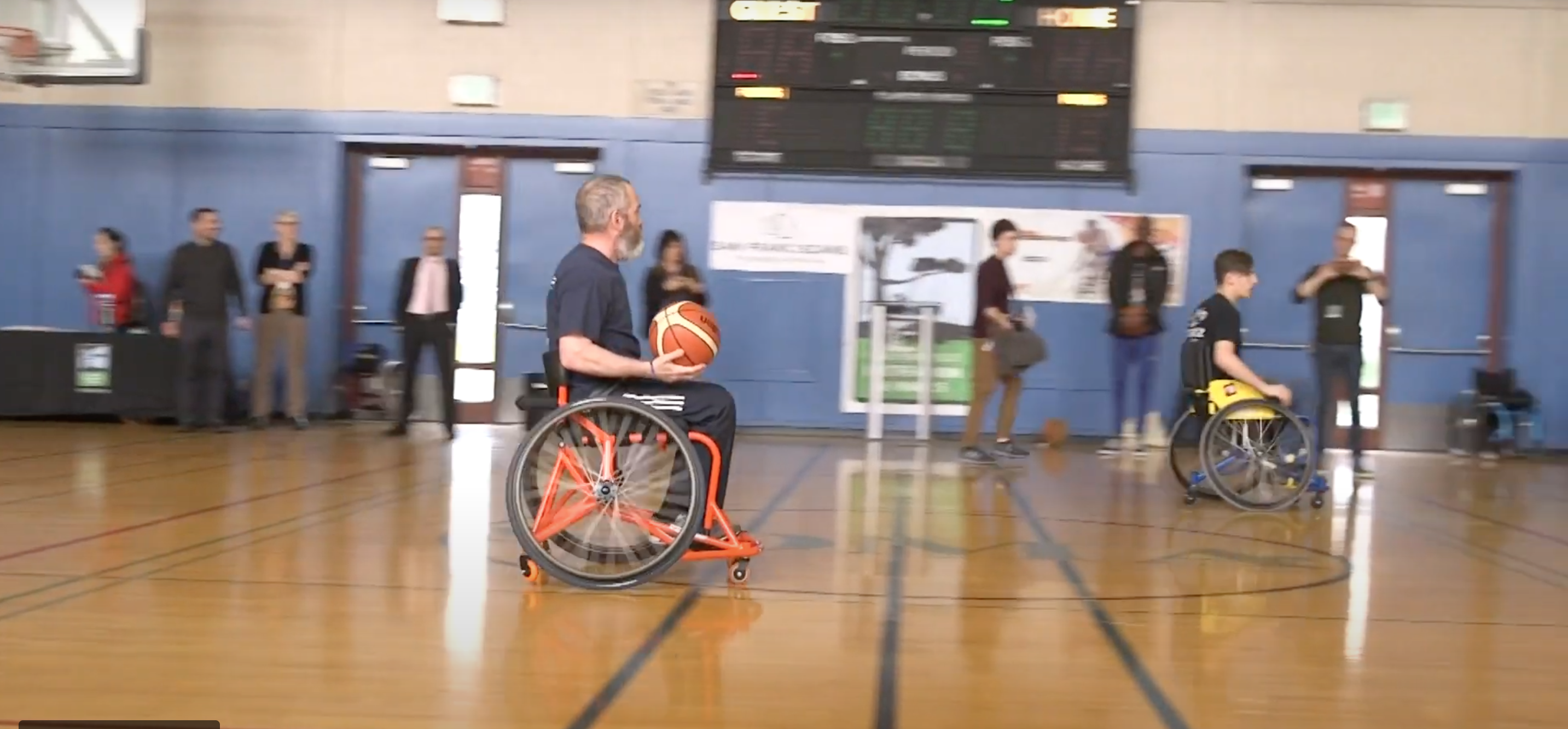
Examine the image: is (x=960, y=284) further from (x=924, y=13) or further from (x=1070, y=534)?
(x=1070, y=534)

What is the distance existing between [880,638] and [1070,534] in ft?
7.01

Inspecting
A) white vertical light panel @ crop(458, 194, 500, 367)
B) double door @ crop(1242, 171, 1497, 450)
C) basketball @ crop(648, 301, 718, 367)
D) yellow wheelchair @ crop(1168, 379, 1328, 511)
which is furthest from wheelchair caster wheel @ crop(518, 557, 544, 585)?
double door @ crop(1242, 171, 1497, 450)

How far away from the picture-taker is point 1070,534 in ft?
17.8

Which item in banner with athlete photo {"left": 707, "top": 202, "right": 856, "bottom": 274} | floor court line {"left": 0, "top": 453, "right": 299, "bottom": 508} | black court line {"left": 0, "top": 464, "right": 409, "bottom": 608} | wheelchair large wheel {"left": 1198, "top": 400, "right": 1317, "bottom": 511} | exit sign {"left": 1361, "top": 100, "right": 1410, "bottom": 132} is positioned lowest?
floor court line {"left": 0, "top": 453, "right": 299, "bottom": 508}

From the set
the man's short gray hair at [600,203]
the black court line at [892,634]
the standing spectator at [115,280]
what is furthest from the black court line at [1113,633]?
the standing spectator at [115,280]

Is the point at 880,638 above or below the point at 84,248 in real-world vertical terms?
below

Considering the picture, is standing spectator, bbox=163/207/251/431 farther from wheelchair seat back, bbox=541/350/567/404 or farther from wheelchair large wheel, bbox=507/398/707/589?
wheelchair large wheel, bbox=507/398/707/589

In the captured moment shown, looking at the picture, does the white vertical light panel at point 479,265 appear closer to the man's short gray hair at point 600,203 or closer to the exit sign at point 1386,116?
the exit sign at point 1386,116

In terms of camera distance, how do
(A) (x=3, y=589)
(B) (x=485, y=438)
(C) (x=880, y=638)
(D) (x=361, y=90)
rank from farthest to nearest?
(D) (x=361, y=90)
(B) (x=485, y=438)
(A) (x=3, y=589)
(C) (x=880, y=638)

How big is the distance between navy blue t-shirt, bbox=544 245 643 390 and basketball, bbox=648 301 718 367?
107 mm

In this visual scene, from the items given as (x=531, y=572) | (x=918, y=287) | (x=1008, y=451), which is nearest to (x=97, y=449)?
(x=531, y=572)

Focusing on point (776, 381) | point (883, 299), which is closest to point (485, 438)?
point (776, 381)

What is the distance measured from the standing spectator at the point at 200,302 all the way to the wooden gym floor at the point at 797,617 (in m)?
2.88

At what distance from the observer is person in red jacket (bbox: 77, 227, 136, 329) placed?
1011 cm
